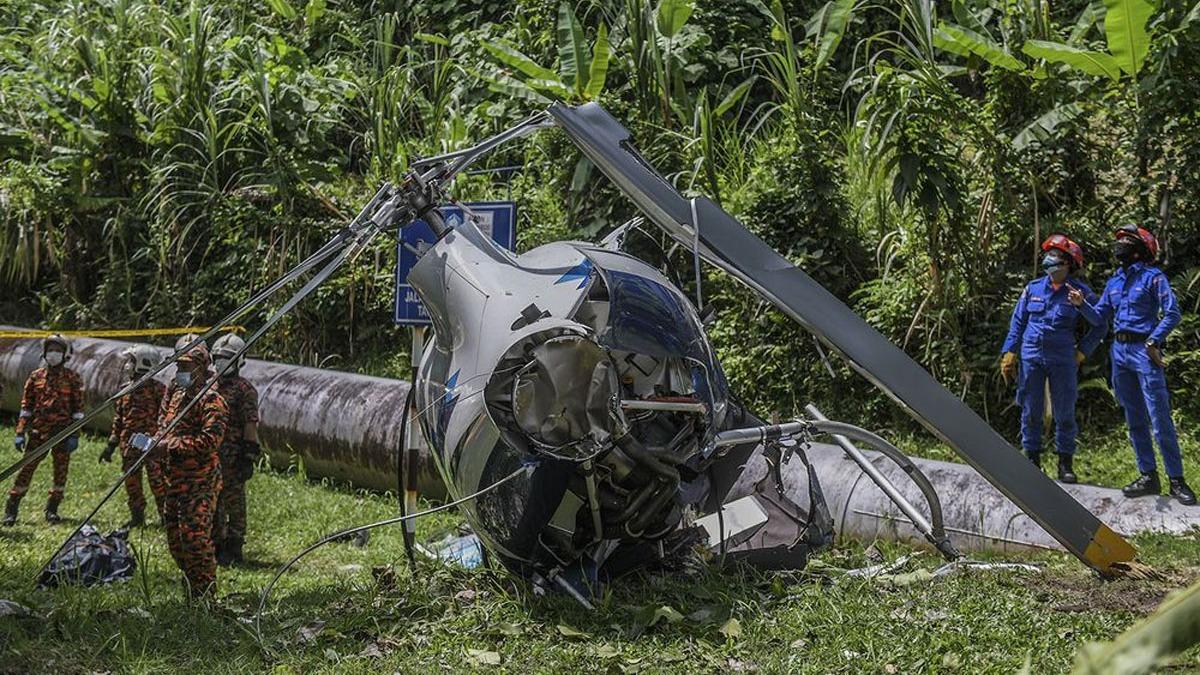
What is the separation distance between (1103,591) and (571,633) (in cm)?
235

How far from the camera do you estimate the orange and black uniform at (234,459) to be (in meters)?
9.09

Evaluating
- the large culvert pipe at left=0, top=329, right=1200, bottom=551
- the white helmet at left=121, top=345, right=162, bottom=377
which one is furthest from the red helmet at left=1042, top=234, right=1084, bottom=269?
the white helmet at left=121, top=345, right=162, bottom=377

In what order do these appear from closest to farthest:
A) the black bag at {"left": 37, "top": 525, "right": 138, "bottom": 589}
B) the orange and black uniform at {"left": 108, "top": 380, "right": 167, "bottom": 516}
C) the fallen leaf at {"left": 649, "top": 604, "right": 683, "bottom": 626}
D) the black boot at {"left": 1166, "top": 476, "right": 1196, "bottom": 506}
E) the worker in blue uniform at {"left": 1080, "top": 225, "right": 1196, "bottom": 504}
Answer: the fallen leaf at {"left": 649, "top": 604, "right": 683, "bottom": 626} < the black bag at {"left": 37, "top": 525, "right": 138, "bottom": 589} < the black boot at {"left": 1166, "top": 476, "right": 1196, "bottom": 506} < the worker in blue uniform at {"left": 1080, "top": 225, "right": 1196, "bottom": 504} < the orange and black uniform at {"left": 108, "top": 380, "right": 167, "bottom": 516}

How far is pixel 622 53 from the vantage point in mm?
14039

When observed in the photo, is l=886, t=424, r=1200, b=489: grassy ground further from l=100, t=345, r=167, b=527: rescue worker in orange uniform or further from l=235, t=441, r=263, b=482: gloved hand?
l=100, t=345, r=167, b=527: rescue worker in orange uniform

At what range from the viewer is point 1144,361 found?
852 cm

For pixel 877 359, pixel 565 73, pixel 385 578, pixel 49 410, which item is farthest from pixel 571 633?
pixel 565 73

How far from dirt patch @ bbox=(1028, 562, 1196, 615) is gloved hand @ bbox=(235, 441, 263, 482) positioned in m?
5.52

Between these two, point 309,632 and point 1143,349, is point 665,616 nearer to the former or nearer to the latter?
point 309,632

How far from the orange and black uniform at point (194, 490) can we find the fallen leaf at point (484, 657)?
8.56ft

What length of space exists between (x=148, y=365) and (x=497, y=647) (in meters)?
5.44

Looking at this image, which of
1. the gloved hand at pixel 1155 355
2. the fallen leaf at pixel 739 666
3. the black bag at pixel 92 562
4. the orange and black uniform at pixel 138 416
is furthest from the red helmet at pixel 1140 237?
the orange and black uniform at pixel 138 416

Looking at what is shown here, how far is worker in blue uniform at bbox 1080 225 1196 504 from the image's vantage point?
8.34 meters

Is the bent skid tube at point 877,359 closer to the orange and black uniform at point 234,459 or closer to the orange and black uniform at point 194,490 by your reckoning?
the orange and black uniform at point 194,490
